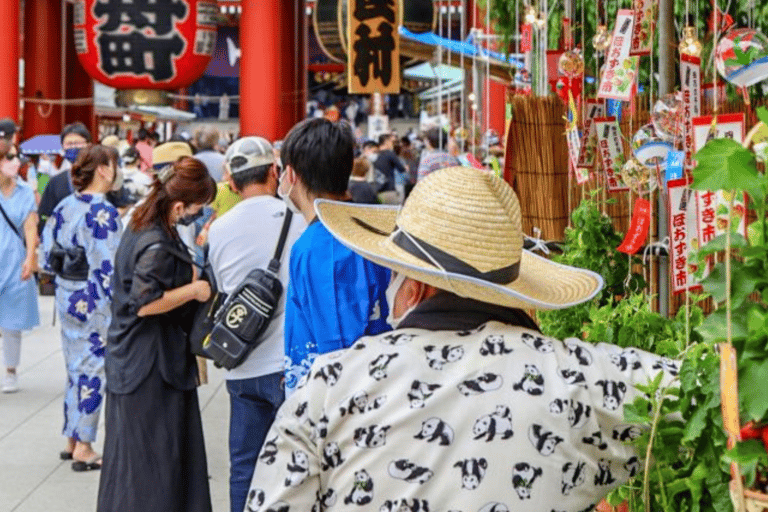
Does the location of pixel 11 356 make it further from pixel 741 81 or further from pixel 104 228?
pixel 741 81

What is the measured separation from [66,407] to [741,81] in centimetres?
519

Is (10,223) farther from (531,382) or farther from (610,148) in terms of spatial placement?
(531,382)

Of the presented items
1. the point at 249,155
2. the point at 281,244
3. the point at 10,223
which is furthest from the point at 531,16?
the point at 10,223

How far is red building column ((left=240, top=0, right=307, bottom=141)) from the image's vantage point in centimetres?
1817

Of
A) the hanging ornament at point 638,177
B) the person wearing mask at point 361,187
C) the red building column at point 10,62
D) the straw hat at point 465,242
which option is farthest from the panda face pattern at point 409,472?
the red building column at point 10,62

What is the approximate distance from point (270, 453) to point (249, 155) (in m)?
3.05

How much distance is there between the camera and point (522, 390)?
2.69 m

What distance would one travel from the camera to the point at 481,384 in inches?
106

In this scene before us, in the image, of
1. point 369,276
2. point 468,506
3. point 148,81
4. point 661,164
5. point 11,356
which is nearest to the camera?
point 468,506

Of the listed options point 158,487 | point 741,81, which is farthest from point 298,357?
point 158,487

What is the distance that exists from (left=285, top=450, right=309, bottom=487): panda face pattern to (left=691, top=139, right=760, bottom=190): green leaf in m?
0.86

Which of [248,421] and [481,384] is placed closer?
[481,384]

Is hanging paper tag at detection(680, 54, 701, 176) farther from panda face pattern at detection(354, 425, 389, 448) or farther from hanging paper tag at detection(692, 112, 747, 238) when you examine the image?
panda face pattern at detection(354, 425, 389, 448)

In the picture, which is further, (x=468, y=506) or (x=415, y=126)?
(x=415, y=126)
